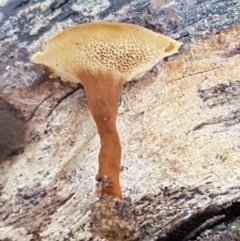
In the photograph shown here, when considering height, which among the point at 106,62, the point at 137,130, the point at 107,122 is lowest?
the point at 137,130

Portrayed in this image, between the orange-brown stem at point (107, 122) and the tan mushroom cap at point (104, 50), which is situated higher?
the tan mushroom cap at point (104, 50)

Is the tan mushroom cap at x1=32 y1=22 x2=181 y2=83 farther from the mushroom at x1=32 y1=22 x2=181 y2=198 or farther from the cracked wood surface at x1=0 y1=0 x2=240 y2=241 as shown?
the cracked wood surface at x1=0 y1=0 x2=240 y2=241

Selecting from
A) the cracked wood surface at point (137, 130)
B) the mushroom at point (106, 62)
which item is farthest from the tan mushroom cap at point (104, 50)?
the cracked wood surface at point (137, 130)

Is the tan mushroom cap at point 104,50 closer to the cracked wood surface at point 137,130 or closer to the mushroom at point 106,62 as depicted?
the mushroom at point 106,62

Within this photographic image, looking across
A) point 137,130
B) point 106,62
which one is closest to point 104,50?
point 106,62

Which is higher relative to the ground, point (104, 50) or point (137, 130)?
point (104, 50)

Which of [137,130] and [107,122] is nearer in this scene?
[107,122]

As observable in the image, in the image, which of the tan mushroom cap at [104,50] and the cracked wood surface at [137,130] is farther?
the cracked wood surface at [137,130]

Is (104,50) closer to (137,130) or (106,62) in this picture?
(106,62)
